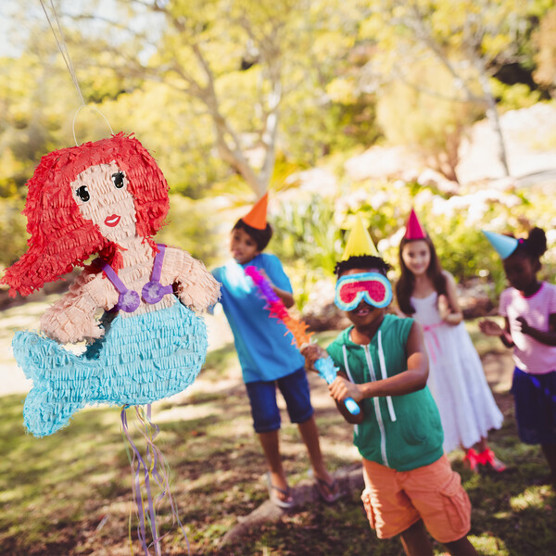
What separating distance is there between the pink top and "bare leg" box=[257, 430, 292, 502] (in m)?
1.14

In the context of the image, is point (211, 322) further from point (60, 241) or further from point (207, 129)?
point (60, 241)

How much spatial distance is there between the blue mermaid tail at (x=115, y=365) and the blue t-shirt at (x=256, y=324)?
89 cm

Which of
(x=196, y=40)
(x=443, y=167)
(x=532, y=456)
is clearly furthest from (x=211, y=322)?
(x=443, y=167)

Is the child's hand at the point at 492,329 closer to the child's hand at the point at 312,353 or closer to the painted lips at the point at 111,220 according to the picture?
the child's hand at the point at 312,353

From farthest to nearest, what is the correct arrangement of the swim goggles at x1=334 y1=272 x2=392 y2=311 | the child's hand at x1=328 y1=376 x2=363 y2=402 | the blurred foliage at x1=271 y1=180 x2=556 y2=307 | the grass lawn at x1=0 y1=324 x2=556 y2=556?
the blurred foliage at x1=271 y1=180 x2=556 y2=307, the grass lawn at x1=0 y1=324 x2=556 y2=556, the swim goggles at x1=334 y1=272 x2=392 y2=311, the child's hand at x1=328 y1=376 x2=363 y2=402

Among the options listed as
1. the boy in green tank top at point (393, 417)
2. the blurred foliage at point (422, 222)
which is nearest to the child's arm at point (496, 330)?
the boy in green tank top at point (393, 417)

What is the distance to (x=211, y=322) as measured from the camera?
6238mm

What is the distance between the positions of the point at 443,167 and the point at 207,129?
616 cm

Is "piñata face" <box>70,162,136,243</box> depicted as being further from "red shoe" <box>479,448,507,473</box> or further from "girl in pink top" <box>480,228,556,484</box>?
"red shoe" <box>479,448,507,473</box>

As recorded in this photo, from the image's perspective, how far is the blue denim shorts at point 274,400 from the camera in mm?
2182

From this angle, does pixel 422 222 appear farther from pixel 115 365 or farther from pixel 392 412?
pixel 115 365

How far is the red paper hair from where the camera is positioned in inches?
42.5

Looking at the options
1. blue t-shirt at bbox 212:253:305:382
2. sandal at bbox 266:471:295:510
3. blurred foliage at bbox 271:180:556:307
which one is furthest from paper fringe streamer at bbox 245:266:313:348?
blurred foliage at bbox 271:180:556:307

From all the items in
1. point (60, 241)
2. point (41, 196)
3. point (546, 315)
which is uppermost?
point (41, 196)
